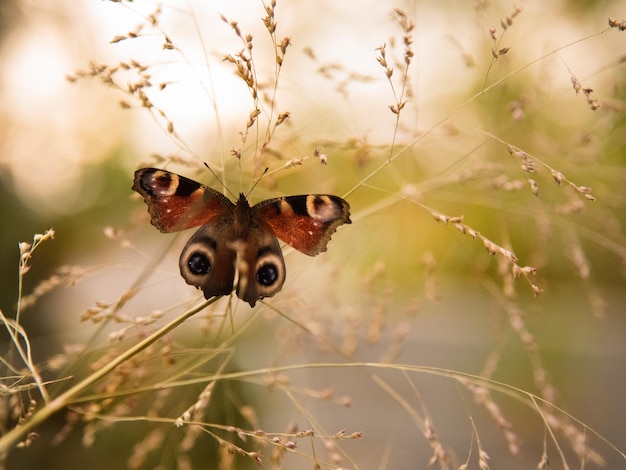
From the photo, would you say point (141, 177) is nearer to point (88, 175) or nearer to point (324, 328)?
point (324, 328)

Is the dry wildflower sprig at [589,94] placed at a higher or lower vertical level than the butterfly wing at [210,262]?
higher

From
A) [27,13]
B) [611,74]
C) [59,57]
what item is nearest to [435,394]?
[611,74]

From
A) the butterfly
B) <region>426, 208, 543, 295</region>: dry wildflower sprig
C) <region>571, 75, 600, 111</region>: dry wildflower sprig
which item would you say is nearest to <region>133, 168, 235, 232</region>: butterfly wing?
the butterfly

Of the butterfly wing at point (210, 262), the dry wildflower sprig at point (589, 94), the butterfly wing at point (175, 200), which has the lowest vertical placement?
the butterfly wing at point (210, 262)

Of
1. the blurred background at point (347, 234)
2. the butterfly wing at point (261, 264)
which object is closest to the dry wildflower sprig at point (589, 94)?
the blurred background at point (347, 234)

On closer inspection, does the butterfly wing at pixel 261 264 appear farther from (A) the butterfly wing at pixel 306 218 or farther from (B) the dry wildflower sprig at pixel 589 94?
(B) the dry wildflower sprig at pixel 589 94

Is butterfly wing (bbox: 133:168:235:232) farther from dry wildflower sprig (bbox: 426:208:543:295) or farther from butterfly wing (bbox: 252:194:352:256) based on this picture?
dry wildflower sprig (bbox: 426:208:543:295)

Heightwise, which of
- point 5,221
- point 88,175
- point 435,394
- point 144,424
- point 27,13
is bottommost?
point 144,424
